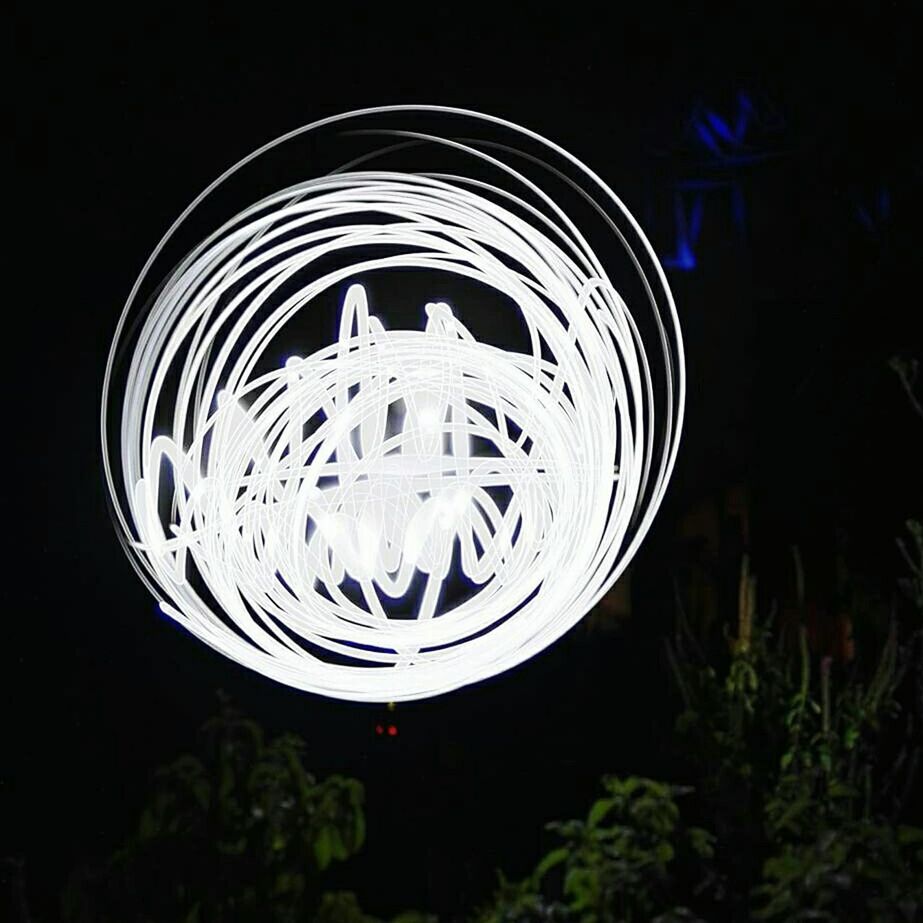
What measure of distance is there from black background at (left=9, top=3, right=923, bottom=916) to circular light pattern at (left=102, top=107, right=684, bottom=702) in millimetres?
115

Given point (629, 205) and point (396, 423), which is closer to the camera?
point (396, 423)

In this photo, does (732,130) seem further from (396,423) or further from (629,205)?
(396,423)

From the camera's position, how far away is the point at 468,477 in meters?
3.80

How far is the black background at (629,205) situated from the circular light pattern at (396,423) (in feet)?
0.38

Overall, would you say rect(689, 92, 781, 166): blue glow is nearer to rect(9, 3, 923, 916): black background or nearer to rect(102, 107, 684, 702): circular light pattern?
rect(9, 3, 923, 916): black background

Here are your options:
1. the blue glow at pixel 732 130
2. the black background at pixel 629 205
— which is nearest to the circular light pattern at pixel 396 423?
the black background at pixel 629 205

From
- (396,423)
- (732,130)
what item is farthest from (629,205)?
(396,423)

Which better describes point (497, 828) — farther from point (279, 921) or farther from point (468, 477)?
point (468, 477)

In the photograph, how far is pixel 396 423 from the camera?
3818 millimetres

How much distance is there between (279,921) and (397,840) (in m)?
0.44

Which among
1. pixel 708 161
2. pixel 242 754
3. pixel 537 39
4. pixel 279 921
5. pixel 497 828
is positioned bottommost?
pixel 279 921

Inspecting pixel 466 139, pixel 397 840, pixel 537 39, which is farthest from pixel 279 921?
pixel 537 39

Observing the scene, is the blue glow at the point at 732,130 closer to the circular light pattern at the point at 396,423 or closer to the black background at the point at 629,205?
the black background at the point at 629,205

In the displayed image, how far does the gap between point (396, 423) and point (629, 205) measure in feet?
3.36
